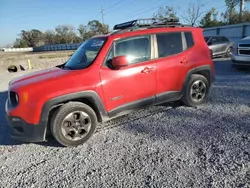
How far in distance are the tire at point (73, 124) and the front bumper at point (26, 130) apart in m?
0.18

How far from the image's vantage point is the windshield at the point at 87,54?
3.71 m

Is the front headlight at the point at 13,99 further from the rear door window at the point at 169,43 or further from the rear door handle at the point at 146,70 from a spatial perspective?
the rear door window at the point at 169,43

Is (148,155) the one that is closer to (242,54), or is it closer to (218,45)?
(242,54)

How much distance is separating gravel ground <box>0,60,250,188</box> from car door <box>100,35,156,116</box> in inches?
21.3

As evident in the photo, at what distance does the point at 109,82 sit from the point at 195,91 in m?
2.31

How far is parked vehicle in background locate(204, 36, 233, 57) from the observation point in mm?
12633

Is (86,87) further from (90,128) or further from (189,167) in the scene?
(189,167)

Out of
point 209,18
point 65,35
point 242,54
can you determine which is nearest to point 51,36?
point 65,35

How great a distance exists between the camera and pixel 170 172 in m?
2.64

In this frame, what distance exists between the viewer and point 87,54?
3.96 metres

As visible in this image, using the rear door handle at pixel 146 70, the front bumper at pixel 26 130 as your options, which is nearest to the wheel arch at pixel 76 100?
the front bumper at pixel 26 130

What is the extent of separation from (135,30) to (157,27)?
1.86 ft

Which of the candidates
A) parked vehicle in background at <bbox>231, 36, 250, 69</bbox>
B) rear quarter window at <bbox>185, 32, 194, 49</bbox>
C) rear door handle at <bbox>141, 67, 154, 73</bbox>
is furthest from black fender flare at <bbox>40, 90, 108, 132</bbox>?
parked vehicle in background at <bbox>231, 36, 250, 69</bbox>

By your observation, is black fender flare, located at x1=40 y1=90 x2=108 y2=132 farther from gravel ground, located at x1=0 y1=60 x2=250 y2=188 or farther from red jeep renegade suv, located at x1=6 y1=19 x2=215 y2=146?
gravel ground, located at x1=0 y1=60 x2=250 y2=188
